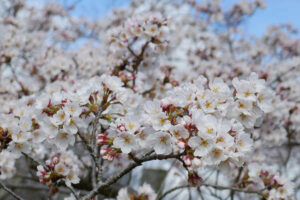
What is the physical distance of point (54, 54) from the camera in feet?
15.0

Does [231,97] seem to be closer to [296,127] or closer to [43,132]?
[43,132]

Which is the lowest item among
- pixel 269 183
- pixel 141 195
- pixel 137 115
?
pixel 141 195

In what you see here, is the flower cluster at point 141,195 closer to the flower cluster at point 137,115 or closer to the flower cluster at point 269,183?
the flower cluster at point 137,115

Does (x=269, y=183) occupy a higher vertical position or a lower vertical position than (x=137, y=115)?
lower

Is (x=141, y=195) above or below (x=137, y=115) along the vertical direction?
below

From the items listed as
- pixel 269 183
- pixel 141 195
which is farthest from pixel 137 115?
pixel 269 183

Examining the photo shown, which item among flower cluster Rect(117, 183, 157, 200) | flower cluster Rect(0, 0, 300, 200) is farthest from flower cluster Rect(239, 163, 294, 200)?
flower cluster Rect(117, 183, 157, 200)

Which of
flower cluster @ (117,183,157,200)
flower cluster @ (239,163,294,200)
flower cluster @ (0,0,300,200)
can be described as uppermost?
flower cluster @ (0,0,300,200)

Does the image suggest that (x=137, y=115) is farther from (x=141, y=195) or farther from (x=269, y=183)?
(x=269, y=183)

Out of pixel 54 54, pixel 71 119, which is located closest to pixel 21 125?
pixel 71 119

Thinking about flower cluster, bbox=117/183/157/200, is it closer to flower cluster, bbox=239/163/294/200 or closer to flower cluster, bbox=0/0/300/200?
flower cluster, bbox=0/0/300/200

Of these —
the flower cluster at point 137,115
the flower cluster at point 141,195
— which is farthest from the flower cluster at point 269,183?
the flower cluster at point 141,195

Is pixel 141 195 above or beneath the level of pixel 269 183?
beneath

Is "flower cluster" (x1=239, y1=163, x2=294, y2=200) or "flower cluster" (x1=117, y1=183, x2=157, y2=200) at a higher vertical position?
"flower cluster" (x1=239, y1=163, x2=294, y2=200)
